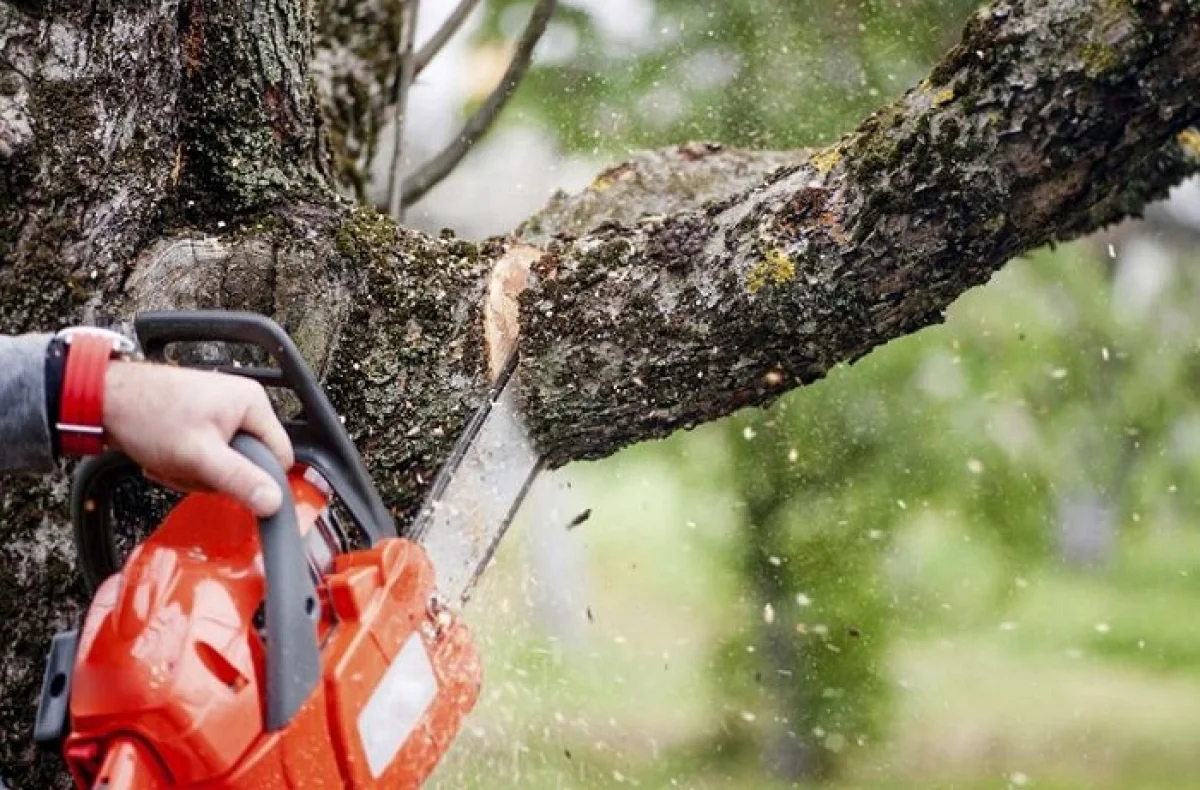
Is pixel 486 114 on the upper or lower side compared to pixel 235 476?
upper

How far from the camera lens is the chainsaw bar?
163 cm

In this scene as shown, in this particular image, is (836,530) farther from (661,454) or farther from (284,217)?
(284,217)

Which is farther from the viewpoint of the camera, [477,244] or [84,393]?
[477,244]

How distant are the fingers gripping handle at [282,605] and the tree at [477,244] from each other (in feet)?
1.57

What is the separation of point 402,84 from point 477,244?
1.07 meters

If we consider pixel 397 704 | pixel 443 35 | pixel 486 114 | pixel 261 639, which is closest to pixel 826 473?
pixel 486 114

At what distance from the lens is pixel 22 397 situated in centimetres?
105

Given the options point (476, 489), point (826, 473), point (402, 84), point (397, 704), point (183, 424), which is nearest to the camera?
point (183, 424)

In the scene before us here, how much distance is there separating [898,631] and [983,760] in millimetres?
A: 1822

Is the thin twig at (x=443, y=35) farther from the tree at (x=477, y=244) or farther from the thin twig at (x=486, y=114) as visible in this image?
the tree at (x=477, y=244)

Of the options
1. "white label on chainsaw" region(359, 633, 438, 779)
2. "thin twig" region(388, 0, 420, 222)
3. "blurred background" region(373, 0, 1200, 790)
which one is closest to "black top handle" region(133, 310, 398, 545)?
"white label on chainsaw" region(359, 633, 438, 779)

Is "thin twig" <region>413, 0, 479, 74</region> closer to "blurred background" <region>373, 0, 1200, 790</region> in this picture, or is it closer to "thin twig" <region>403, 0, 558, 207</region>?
"thin twig" <region>403, 0, 558, 207</region>

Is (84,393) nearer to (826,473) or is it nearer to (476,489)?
(476,489)

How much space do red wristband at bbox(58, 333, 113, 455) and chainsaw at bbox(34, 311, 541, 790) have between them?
118 mm
